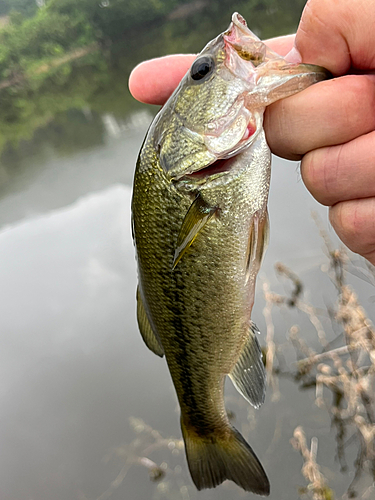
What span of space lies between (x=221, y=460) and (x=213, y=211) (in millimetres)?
1138

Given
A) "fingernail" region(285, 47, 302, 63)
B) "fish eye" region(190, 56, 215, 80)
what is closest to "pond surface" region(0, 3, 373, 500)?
"fingernail" region(285, 47, 302, 63)

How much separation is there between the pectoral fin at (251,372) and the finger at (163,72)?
1168 mm

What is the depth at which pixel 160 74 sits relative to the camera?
1.69m

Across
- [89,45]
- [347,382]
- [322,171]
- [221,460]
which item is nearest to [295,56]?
[322,171]

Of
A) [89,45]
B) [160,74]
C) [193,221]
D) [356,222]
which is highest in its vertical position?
[89,45]

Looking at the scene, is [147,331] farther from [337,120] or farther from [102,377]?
[102,377]

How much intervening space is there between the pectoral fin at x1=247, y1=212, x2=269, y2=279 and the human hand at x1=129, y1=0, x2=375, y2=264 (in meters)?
0.22

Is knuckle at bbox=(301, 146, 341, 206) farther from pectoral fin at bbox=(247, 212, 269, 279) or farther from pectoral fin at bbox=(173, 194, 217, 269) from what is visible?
pectoral fin at bbox=(173, 194, 217, 269)

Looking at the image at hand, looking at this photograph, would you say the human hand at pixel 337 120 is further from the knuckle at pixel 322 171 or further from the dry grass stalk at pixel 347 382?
the dry grass stalk at pixel 347 382

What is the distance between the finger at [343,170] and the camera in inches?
46.5

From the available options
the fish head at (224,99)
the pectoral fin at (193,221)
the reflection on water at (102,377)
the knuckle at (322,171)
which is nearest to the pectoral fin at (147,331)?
the pectoral fin at (193,221)

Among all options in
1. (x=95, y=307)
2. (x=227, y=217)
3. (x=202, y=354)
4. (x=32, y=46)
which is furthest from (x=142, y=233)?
(x=32, y=46)

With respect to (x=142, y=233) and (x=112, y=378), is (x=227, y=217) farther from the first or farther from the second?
(x=112, y=378)

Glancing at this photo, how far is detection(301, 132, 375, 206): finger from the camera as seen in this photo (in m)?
1.18
